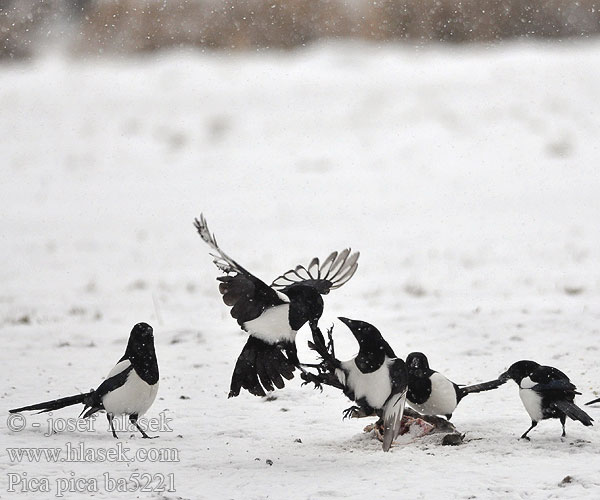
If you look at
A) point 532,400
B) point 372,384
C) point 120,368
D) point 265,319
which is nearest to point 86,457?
point 120,368

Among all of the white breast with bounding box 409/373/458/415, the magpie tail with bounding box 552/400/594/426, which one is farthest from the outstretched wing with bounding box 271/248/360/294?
the magpie tail with bounding box 552/400/594/426

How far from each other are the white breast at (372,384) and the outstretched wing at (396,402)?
1.3 inches

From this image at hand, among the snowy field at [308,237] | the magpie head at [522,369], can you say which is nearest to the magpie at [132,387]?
the snowy field at [308,237]

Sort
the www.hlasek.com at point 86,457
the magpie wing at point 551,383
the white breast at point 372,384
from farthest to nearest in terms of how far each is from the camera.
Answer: the magpie wing at point 551,383
the white breast at point 372,384
the www.hlasek.com at point 86,457

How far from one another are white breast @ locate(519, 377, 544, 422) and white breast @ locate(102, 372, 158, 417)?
Answer: 2.06 meters

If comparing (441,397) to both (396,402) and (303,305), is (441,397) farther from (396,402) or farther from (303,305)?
(303,305)

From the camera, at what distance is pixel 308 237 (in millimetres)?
13680

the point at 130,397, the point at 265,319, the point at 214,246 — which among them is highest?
the point at 214,246

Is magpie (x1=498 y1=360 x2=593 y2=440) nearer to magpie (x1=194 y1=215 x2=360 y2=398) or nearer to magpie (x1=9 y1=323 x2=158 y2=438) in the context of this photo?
magpie (x1=194 y1=215 x2=360 y2=398)

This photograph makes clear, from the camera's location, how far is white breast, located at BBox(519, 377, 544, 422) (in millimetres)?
4523

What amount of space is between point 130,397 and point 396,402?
148 centimetres

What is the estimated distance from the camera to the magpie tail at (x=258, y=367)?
466 cm

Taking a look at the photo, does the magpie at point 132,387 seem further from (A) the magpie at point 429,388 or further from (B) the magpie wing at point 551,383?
(B) the magpie wing at point 551,383

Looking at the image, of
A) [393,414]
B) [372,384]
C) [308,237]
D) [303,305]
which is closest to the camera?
[393,414]
